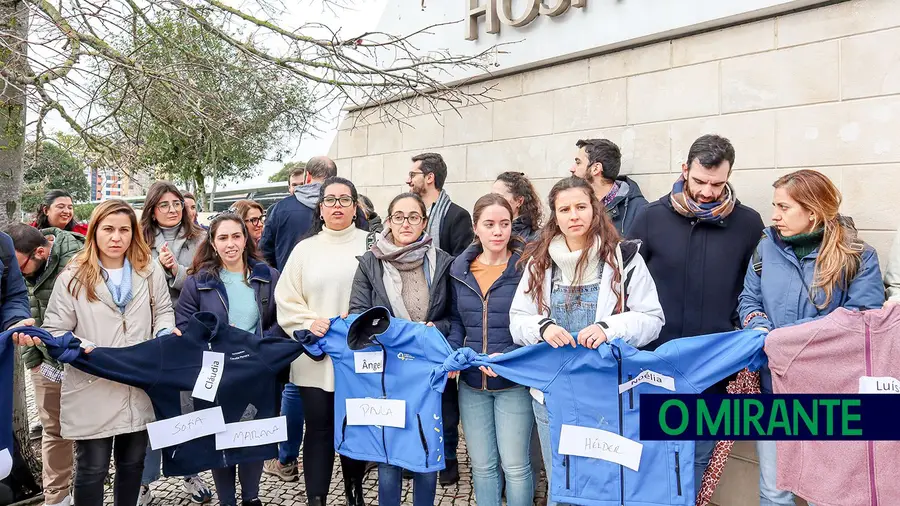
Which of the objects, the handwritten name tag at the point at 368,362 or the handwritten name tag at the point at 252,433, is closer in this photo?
the handwritten name tag at the point at 368,362

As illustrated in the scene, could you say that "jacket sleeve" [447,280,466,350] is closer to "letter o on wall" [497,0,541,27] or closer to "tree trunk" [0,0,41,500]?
"letter o on wall" [497,0,541,27]

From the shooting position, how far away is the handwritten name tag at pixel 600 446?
2.78 metres

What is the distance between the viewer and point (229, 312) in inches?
142

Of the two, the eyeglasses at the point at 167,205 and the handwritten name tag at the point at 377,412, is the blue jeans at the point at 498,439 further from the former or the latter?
the eyeglasses at the point at 167,205

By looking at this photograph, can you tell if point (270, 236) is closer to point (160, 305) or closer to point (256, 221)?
point (256, 221)

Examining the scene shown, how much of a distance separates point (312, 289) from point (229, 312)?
20.4 inches

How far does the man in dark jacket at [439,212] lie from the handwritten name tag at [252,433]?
1865 millimetres

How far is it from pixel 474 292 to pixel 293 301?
1.14m

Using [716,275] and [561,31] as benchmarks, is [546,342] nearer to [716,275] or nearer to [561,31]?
[716,275]

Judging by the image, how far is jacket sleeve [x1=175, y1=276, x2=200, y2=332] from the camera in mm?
3465

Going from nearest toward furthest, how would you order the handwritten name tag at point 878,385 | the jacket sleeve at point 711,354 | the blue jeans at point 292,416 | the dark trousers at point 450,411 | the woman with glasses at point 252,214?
1. the handwritten name tag at point 878,385
2. the jacket sleeve at point 711,354
3. the dark trousers at point 450,411
4. the blue jeans at point 292,416
5. the woman with glasses at point 252,214

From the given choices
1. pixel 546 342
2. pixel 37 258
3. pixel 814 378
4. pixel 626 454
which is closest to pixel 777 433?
pixel 814 378

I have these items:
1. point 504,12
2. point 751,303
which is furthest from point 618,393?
point 504,12

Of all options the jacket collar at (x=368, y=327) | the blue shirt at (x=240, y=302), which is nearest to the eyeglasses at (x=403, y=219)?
the jacket collar at (x=368, y=327)
